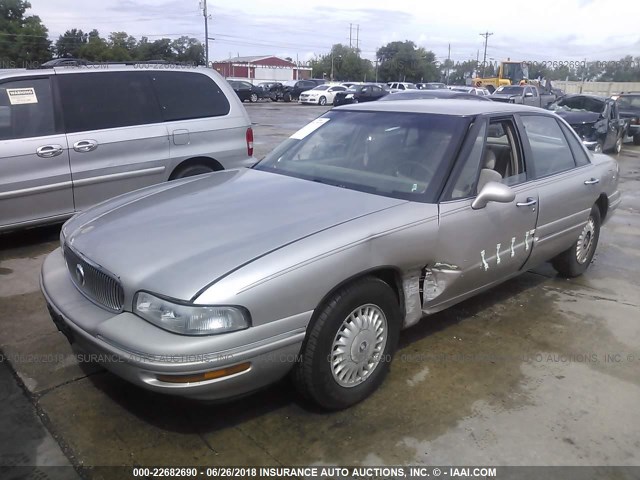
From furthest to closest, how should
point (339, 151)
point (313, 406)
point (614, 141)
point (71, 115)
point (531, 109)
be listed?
point (614, 141) → point (71, 115) → point (531, 109) → point (339, 151) → point (313, 406)

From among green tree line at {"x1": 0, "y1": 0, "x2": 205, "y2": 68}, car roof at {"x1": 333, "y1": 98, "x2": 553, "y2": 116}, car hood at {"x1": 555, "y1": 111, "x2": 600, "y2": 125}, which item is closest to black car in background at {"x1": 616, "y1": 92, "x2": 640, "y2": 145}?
car hood at {"x1": 555, "y1": 111, "x2": 600, "y2": 125}

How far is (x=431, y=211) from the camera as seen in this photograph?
3287 millimetres

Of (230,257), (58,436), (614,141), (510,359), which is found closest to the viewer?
(230,257)

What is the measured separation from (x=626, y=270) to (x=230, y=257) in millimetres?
4604

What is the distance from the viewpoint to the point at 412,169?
3.57 meters

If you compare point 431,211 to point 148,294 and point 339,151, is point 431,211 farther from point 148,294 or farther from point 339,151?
point 148,294

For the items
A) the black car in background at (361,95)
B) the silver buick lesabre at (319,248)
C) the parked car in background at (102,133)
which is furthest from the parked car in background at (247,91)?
the silver buick lesabre at (319,248)

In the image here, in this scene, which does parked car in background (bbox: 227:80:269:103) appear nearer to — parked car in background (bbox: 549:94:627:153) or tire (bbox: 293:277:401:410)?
parked car in background (bbox: 549:94:627:153)

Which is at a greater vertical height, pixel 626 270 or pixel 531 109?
pixel 531 109

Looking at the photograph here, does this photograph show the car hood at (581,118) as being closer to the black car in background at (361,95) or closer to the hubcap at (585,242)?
the hubcap at (585,242)

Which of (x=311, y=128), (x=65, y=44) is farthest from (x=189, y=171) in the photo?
(x=65, y=44)

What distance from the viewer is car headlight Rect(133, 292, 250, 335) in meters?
2.43

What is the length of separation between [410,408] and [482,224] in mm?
1252

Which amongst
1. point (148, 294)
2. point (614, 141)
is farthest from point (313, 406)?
point (614, 141)
